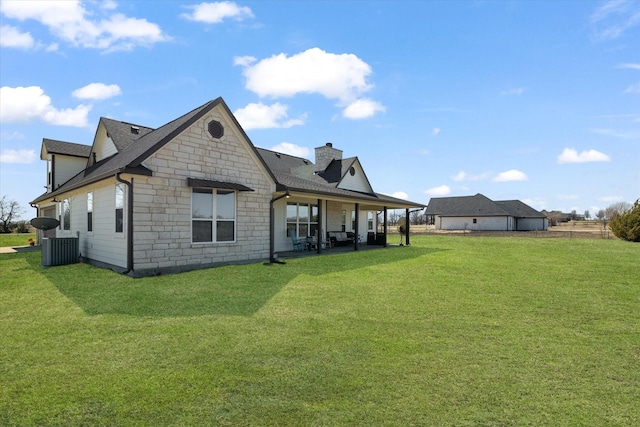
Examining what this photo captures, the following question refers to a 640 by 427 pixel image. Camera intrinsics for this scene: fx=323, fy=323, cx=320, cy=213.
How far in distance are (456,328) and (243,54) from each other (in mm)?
11442

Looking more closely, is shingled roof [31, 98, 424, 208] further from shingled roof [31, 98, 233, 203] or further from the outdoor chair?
the outdoor chair

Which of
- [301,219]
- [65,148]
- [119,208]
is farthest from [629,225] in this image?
[65,148]

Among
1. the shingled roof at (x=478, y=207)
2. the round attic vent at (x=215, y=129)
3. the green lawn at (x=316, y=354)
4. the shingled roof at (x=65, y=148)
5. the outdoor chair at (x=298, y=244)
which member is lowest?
the green lawn at (x=316, y=354)

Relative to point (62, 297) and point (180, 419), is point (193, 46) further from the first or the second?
point (180, 419)

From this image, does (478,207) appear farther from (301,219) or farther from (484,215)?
(301,219)

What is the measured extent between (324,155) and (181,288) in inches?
581

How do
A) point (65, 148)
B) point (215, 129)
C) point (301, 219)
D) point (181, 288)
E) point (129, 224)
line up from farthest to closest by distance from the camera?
point (65, 148) < point (301, 219) < point (215, 129) < point (129, 224) < point (181, 288)

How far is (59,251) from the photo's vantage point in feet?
36.3

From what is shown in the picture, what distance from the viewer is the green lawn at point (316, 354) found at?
2.76 metres

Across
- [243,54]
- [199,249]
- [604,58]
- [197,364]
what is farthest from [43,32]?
[604,58]

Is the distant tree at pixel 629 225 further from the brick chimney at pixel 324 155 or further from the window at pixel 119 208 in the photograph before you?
the window at pixel 119 208

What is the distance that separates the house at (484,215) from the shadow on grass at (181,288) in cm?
4236

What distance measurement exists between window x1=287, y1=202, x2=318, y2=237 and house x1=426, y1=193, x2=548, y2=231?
3809 cm

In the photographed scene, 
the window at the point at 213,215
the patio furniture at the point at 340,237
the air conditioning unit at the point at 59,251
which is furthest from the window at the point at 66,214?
the patio furniture at the point at 340,237
